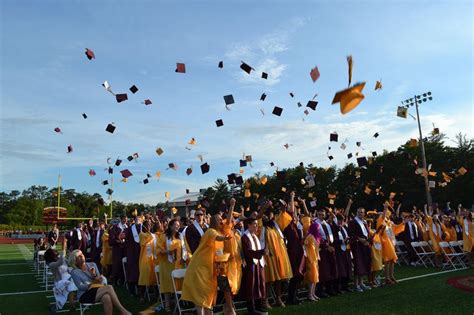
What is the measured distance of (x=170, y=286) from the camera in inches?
360

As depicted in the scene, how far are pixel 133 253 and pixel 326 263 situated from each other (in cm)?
506

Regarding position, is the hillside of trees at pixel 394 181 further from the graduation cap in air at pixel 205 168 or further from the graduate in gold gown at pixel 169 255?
the graduate in gold gown at pixel 169 255

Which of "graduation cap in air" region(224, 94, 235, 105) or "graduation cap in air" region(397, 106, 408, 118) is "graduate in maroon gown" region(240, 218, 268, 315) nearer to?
"graduation cap in air" region(224, 94, 235, 105)

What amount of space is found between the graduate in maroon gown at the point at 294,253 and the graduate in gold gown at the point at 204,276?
9.25 feet

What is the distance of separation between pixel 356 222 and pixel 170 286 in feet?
16.9

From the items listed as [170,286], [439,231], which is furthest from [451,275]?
[170,286]

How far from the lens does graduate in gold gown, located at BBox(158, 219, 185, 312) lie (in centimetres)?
902

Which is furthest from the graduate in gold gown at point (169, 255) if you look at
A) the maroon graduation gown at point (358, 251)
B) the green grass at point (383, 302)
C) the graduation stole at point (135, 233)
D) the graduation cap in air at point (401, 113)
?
the graduation cap in air at point (401, 113)

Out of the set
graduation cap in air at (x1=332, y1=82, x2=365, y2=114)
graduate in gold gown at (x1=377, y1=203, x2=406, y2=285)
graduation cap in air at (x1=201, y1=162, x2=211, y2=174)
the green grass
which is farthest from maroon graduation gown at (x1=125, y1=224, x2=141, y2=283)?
graduation cap in air at (x1=332, y1=82, x2=365, y2=114)

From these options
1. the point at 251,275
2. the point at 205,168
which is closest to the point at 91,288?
the point at 251,275

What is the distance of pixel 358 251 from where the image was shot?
10891mm

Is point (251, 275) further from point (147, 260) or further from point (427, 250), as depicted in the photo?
point (427, 250)

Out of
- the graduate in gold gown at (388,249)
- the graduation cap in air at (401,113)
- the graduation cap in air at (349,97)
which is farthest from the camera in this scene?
the graduation cap in air at (401,113)

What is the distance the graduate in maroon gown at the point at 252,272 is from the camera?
803 cm
